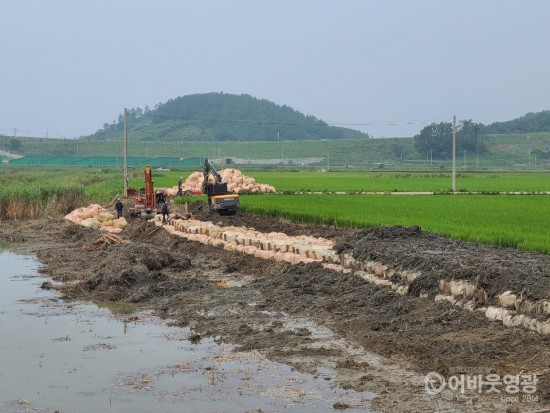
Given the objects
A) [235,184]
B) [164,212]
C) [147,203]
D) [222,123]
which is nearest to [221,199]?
[164,212]

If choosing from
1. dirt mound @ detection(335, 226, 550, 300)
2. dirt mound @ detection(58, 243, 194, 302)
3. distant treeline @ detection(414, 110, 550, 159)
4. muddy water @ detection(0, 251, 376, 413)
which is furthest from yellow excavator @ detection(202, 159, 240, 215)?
distant treeline @ detection(414, 110, 550, 159)

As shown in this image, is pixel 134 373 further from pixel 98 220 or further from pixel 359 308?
pixel 98 220

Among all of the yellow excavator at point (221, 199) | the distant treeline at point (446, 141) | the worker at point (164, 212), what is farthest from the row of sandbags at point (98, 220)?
the distant treeline at point (446, 141)

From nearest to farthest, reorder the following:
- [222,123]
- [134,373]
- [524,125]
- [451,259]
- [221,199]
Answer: [134,373], [451,259], [221,199], [524,125], [222,123]

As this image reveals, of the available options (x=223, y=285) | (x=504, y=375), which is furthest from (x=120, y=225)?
(x=504, y=375)

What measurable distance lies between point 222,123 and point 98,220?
453 ft

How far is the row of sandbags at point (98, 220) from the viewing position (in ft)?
98.3

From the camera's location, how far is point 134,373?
9852mm

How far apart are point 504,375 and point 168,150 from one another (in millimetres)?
106332

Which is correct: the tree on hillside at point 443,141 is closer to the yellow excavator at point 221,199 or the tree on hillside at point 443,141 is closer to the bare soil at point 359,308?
the yellow excavator at point 221,199

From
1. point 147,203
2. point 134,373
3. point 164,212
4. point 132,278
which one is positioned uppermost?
point 147,203

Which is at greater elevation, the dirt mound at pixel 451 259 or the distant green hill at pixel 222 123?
the distant green hill at pixel 222 123

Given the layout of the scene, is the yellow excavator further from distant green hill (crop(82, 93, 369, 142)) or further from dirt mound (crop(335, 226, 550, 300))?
distant green hill (crop(82, 93, 369, 142))

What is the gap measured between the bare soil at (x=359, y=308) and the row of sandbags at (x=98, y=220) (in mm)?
8916
